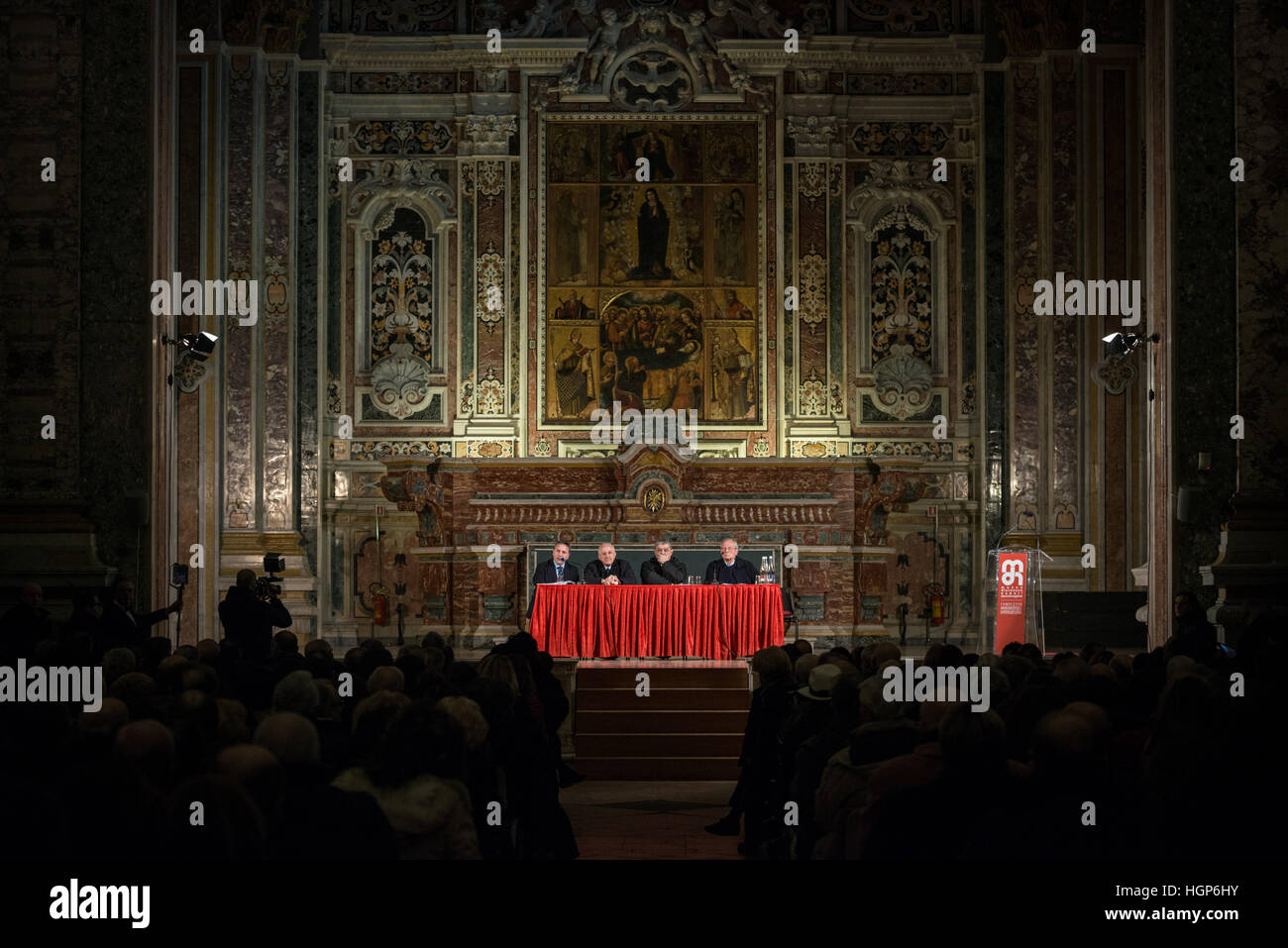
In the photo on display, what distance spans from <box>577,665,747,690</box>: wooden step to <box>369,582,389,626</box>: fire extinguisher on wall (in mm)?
5878

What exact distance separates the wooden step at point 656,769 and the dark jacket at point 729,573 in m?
4.20

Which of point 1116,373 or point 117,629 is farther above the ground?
point 1116,373

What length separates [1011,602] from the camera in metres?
14.3

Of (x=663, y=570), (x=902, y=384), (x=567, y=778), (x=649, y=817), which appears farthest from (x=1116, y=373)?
(x=649, y=817)

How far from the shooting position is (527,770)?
6727mm

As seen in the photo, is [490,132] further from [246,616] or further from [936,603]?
[246,616]

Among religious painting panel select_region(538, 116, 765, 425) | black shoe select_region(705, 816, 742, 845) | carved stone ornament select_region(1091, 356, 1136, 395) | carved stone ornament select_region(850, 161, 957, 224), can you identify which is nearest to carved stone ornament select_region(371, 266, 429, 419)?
religious painting panel select_region(538, 116, 765, 425)

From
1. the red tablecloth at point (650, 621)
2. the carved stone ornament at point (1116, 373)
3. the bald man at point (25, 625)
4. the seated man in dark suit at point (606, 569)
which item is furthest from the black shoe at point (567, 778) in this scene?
the carved stone ornament at point (1116, 373)

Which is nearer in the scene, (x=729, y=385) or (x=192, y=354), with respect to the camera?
(x=192, y=354)

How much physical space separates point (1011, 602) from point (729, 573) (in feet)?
9.46

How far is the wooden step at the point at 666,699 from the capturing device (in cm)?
1223
